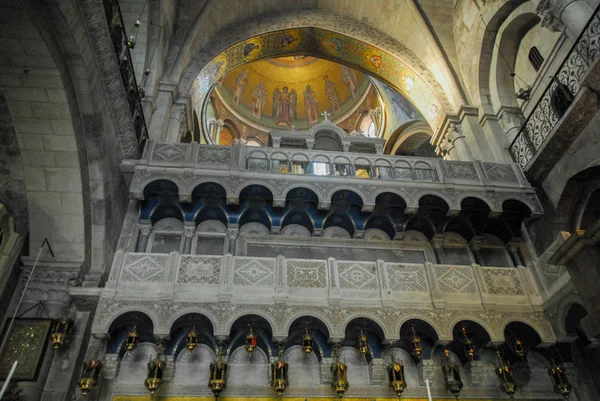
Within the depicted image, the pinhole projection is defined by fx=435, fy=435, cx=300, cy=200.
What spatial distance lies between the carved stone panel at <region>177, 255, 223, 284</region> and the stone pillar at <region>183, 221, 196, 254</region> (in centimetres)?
150

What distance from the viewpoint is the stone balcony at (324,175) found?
405 inches

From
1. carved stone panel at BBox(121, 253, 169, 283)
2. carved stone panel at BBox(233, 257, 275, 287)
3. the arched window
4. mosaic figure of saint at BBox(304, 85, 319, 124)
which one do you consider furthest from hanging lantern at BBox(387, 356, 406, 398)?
mosaic figure of saint at BBox(304, 85, 319, 124)

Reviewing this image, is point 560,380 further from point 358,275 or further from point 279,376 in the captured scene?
point 279,376

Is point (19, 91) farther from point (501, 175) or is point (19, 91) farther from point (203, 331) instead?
point (501, 175)

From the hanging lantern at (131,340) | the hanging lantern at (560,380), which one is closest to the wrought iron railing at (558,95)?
the hanging lantern at (560,380)

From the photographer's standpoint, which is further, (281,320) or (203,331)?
(203,331)

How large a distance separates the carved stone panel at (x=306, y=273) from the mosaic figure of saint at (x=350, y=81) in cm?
1569

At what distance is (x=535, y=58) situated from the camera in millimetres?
12812

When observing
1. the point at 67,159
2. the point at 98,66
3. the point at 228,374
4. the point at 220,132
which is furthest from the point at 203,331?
the point at 220,132

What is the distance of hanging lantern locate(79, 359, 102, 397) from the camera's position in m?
7.71

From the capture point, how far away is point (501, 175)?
11383 millimetres

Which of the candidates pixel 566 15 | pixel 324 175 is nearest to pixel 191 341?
pixel 324 175

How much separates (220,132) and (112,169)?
1186 centimetres

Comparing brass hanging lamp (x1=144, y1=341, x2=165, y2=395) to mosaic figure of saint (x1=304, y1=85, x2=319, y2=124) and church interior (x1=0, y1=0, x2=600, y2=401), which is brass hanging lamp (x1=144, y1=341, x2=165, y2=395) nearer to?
church interior (x1=0, y1=0, x2=600, y2=401)
